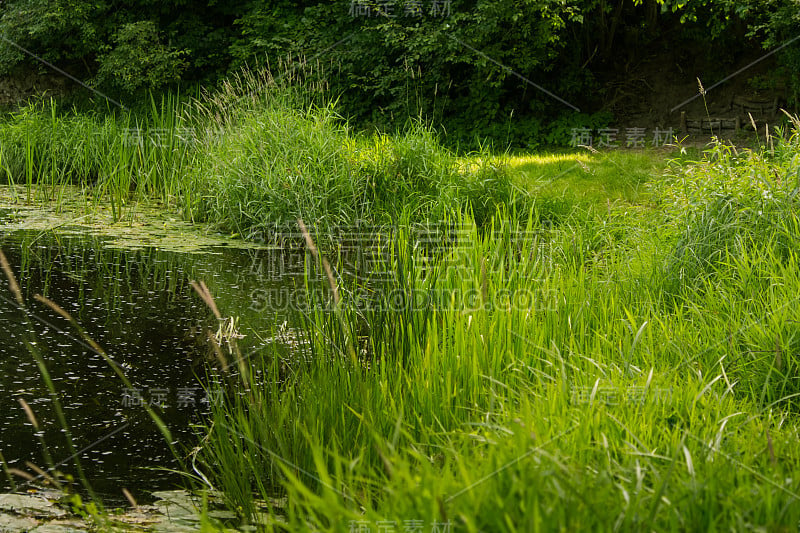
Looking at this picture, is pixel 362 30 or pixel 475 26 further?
pixel 362 30

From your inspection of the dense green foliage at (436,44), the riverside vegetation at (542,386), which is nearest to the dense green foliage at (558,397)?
the riverside vegetation at (542,386)

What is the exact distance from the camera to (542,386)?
2488mm

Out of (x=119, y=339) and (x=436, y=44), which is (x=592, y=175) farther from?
(x=119, y=339)

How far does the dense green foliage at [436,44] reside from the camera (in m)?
10.9

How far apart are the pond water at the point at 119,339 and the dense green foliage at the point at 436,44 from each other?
4.66m

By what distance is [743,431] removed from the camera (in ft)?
6.83

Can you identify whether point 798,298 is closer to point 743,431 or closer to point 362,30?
point 743,431

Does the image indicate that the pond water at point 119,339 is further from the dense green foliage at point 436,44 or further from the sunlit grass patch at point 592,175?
the dense green foliage at point 436,44

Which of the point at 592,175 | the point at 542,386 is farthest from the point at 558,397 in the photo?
the point at 592,175

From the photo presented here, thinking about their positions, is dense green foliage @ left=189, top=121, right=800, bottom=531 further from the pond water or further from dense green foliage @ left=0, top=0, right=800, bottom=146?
dense green foliage @ left=0, top=0, right=800, bottom=146

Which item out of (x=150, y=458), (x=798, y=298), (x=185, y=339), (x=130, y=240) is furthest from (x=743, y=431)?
(x=130, y=240)

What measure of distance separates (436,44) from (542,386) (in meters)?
9.38

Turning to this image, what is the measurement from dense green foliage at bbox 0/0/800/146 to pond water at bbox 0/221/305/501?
15.3 feet

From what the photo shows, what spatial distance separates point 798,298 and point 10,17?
15.9 meters
